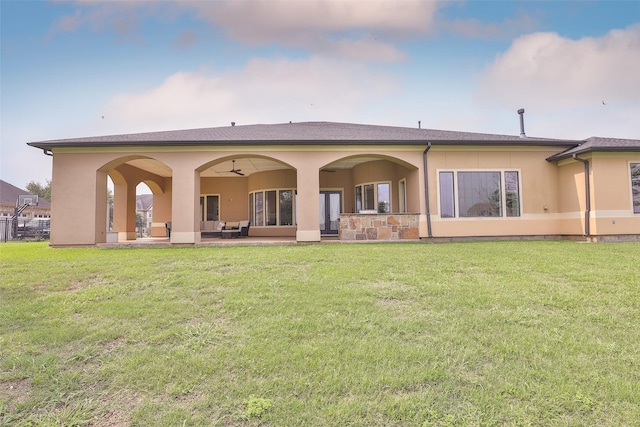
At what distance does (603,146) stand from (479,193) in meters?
3.47

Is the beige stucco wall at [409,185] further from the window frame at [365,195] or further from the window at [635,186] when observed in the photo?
the window frame at [365,195]

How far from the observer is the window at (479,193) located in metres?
11.3

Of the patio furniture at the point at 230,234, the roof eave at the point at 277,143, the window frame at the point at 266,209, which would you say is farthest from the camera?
the window frame at the point at 266,209

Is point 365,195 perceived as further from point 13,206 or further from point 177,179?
point 13,206

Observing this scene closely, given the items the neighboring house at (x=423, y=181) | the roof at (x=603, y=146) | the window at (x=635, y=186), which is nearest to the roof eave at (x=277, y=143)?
the neighboring house at (x=423, y=181)

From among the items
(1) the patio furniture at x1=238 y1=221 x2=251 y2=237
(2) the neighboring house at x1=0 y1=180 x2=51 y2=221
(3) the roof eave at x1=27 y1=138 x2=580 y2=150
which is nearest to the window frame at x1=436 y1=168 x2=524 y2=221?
(3) the roof eave at x1=27 y1=138 x2=580 y2=150

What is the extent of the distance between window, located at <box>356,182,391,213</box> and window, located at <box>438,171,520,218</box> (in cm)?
267

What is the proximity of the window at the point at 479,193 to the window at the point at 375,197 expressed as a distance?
105 inches

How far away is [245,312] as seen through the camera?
3955 mm

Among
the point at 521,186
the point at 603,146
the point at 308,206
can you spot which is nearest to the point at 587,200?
the point at 603,146

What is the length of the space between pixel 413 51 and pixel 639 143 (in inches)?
298

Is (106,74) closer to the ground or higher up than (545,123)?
closer to the ground

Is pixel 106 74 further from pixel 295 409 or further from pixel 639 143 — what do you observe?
pixel 639 143

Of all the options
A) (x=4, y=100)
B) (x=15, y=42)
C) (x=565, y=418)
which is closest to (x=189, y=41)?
(x=15, y=42)
